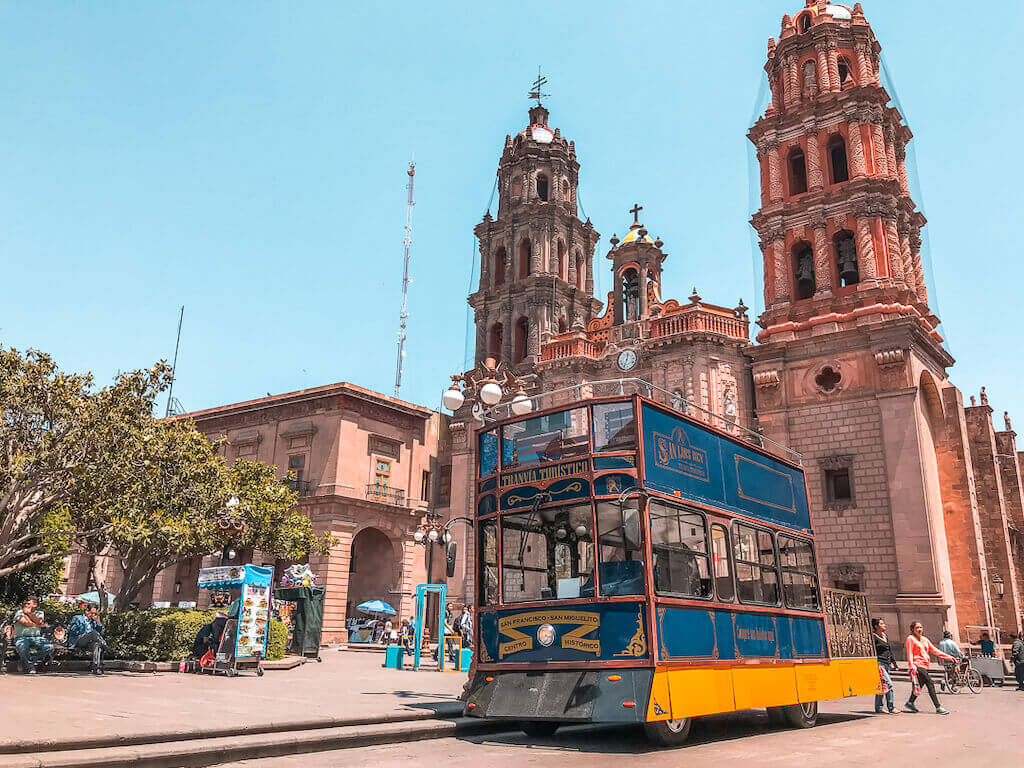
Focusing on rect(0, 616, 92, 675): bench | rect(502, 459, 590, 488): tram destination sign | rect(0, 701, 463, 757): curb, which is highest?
rect(502, 459, 590, 488): tram destination sign

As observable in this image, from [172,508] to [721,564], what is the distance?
14381 mm

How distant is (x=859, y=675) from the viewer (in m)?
14.0

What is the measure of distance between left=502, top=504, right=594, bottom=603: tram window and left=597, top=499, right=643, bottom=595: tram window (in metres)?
0.15

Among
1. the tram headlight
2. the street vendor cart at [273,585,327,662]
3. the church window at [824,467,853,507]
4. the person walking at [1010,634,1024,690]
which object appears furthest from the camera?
the church window at [824,467,853,507]

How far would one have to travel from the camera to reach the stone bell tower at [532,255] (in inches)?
1857

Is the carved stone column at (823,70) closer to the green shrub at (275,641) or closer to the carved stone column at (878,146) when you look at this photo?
the carved stone column at (878,146)

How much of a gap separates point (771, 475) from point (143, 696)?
10.5 m

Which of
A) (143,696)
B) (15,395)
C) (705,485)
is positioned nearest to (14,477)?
(15,395)

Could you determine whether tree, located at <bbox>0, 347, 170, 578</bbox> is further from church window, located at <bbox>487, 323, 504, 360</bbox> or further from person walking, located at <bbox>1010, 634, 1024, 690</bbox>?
church window, located at <bbox>487, 323, 504, 360</bbox>

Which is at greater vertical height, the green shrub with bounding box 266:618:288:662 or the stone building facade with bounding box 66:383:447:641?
the stone building facade with bounding box 66:383:447:641

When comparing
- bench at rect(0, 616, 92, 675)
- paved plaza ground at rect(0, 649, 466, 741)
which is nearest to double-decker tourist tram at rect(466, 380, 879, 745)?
paved plaza ground at rect(0, 649, 466, 741)

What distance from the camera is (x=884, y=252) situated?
3142 cm

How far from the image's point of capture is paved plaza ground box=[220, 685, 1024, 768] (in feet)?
28.1

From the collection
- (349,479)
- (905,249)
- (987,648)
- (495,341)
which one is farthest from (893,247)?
(349,479)
